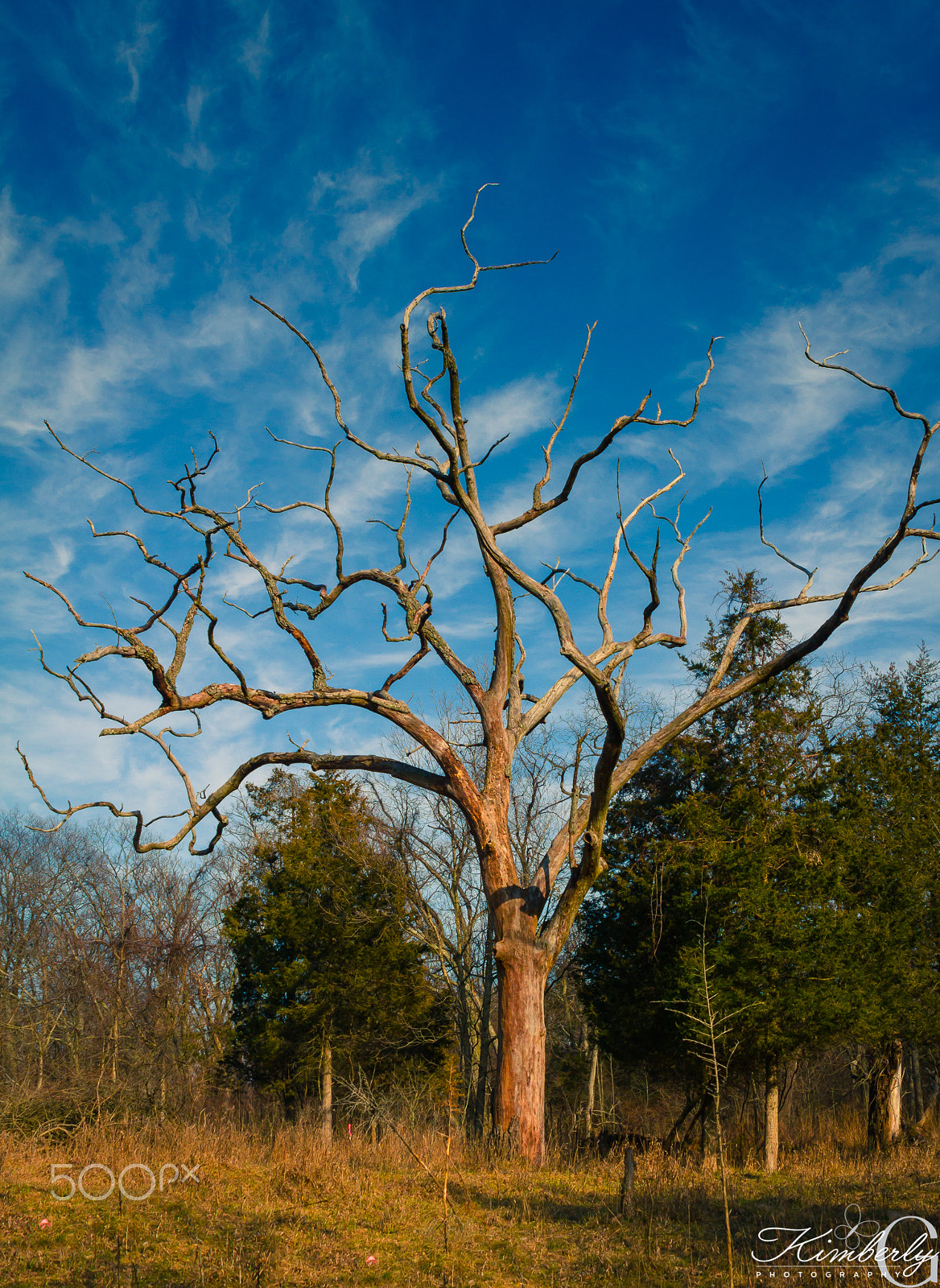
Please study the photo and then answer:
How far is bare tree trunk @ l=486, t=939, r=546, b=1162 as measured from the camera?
343 inches

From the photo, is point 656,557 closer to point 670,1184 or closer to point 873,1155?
point 670,1184

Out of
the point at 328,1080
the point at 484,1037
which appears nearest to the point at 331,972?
the point at 328,1080

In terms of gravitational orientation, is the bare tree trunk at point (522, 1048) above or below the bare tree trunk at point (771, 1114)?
above

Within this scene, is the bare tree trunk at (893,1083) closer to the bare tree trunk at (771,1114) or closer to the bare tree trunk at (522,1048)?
the bare tree trunk at (771,1114)

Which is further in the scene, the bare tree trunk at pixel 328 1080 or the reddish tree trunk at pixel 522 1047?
the bare tree trunk at pixel 328 1080

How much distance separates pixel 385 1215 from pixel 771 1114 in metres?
7.31

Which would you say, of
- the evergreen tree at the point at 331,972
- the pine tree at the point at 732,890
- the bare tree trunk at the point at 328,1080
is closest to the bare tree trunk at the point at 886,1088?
the pine tree at the point at 732,890

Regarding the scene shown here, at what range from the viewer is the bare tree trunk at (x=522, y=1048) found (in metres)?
8.71

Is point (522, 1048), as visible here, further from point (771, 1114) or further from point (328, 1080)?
point (328, 1080)
